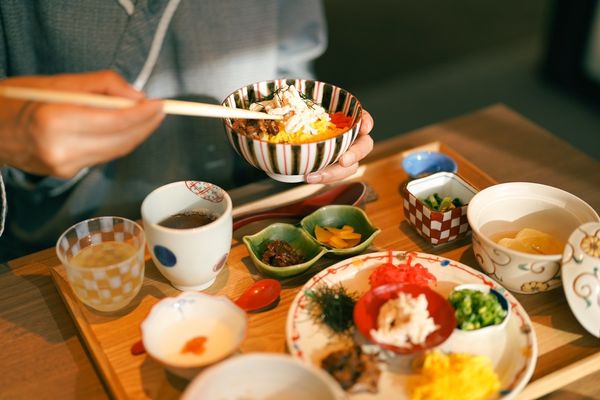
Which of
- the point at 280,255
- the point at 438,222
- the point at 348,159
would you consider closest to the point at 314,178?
the point at 348,159

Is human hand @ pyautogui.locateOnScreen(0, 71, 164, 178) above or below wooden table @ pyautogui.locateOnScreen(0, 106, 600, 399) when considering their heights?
above

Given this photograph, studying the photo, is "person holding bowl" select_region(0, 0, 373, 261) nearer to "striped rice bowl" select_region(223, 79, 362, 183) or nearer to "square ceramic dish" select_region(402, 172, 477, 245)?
"striped rice bowl" select_region(223, 79, 362, 183)

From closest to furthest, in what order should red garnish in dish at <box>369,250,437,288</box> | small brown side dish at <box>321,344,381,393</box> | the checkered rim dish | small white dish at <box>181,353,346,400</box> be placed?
1. small white dish at <box>181,353,346,400</box>
2. small brown side dish at <box>321,344,381,393</box>
3. red garnish in dish at <box>369,250,437,288</box>
4. the checkered rim dish

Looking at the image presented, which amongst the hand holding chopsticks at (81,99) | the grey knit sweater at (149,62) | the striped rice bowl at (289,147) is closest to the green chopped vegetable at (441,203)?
the striped rice bowl at (289,147)

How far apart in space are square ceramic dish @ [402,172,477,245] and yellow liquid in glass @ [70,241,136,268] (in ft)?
2.15

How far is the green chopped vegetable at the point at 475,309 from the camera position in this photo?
1143 millimetres

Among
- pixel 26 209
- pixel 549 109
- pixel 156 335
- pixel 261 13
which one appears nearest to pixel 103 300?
pixel 156 335

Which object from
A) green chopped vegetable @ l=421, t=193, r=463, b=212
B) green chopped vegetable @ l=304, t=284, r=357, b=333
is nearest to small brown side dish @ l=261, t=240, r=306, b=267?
green chopped vegetable @ l=304, t=284, r=357, b=333

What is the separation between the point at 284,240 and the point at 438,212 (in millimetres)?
366

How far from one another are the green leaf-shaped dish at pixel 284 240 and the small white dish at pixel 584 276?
0.50 m

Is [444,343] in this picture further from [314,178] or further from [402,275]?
[314,178]

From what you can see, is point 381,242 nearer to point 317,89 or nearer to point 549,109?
point 317,89

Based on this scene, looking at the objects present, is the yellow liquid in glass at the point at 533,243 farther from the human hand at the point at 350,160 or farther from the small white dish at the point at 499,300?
the human hand at the point at 350,160

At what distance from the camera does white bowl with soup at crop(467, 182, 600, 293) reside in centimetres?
122
